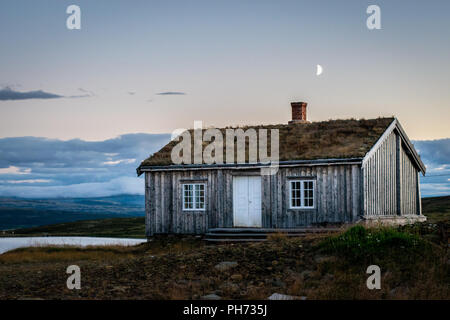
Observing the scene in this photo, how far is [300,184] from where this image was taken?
956 inches

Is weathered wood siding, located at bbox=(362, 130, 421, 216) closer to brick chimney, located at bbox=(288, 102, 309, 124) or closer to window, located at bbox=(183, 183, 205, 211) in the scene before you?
brick chimney, located at bbox=(288, 102, 309, 124)

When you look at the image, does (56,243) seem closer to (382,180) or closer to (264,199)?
(264,199)

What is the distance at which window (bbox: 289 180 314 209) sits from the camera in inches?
950

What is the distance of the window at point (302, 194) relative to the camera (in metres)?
24.1

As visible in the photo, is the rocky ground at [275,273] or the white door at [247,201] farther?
the white door at [247,201]

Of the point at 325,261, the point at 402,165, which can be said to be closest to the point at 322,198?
the point at 402,165

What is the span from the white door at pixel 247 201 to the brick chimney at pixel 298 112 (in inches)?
223

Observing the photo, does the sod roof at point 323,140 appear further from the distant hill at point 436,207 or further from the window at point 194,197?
the distant hill at point 436,207

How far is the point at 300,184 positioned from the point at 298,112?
6.41m

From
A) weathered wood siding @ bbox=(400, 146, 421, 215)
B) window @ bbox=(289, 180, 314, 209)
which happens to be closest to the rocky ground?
window @ bbox=(289, 180, 314, 209)

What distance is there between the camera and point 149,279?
1377 centimetres

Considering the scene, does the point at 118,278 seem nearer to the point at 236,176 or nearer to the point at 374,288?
the point at 374,288

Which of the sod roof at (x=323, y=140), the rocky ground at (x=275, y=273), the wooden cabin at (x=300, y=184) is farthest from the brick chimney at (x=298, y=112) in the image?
the rocky ground at (x=275, y=273)

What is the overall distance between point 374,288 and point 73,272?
8.04 m
